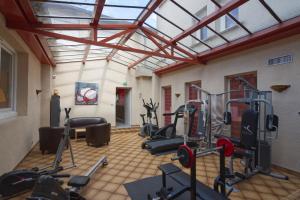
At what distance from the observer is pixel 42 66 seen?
7320 mm

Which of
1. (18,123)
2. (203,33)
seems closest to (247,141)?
(203,33)

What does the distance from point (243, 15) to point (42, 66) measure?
6967 millimetres

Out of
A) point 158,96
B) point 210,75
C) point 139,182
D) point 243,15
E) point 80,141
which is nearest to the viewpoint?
point 139,182

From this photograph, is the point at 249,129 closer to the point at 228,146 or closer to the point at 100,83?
the point at 228,146

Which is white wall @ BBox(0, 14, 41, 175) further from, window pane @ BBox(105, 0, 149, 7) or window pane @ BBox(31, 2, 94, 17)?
window pane @ BBox(105, 0, 149, 7)

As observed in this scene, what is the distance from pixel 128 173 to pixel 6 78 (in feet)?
11.0

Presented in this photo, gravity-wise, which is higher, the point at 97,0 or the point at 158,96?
the point at 97,0

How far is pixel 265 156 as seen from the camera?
3.76 m

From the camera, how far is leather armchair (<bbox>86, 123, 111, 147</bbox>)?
5992mm

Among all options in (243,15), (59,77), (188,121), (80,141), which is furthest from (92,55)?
(243,15)

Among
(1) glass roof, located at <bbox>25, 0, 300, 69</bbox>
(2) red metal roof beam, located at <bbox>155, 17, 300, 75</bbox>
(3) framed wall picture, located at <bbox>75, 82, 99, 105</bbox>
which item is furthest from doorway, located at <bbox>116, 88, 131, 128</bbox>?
(2) red metal roof beam, located at <bbox>155, 17, 300, 75</bbox>

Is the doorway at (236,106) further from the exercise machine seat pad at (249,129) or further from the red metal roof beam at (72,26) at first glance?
the red metal roof beam at (72,26)

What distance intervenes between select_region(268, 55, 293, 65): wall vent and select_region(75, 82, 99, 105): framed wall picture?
6.93 meters

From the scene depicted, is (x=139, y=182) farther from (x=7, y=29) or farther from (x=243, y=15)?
(x=243, y=15)
